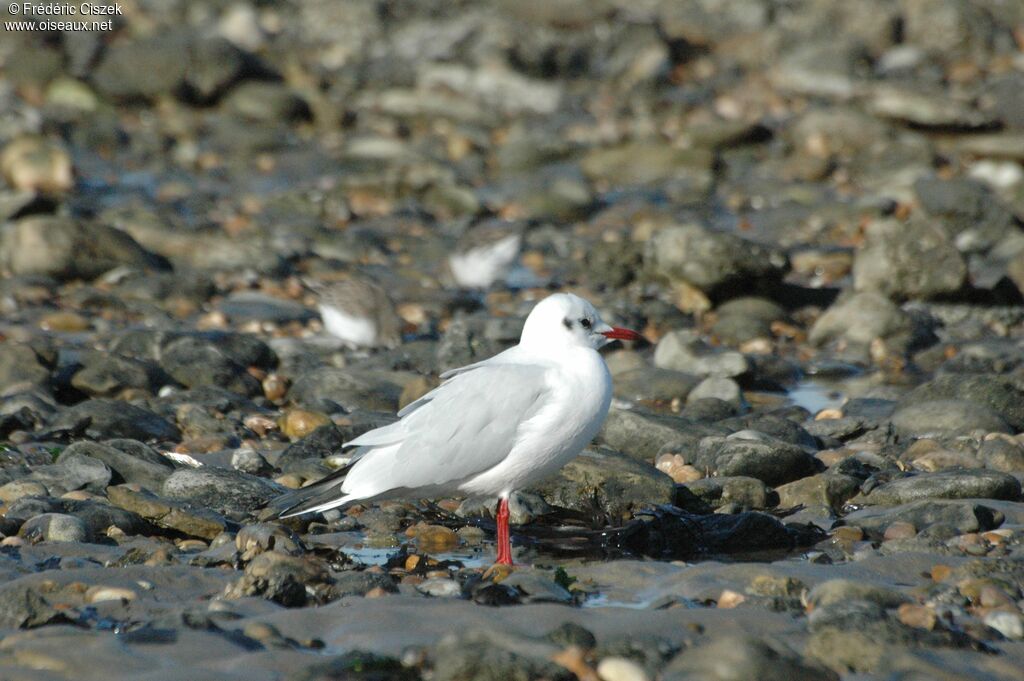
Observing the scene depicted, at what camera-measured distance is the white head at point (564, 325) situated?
20.0 feet

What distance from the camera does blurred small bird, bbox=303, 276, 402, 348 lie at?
997 cm

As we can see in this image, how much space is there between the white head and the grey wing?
279mm

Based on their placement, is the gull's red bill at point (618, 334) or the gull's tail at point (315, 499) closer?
the gull's tail at point (315, 499)

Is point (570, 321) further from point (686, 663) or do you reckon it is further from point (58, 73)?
point (58, 73)

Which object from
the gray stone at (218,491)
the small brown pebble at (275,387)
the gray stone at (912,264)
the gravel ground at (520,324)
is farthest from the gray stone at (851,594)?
the gray stone at (912,264)

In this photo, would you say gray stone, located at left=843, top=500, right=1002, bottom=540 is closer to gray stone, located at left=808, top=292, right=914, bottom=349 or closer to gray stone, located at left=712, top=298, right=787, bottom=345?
gray stone, located at left=808, top=292, right=914, bottom=349

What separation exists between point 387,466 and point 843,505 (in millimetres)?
2253

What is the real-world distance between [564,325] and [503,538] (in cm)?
105

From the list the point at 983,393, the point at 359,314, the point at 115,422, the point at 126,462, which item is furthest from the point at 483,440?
the point at 359,314

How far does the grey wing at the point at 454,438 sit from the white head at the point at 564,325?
0.92 feet

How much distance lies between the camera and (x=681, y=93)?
18.9m

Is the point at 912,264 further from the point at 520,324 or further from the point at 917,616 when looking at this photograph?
the point at 917,616

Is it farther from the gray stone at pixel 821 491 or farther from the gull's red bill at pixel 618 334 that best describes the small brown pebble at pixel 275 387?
the gray stone at pixel 821 491

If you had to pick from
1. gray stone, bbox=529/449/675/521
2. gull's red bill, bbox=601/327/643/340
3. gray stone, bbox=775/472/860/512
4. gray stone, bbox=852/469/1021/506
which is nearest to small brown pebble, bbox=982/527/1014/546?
gray stone, bbox=852/469/1021/506
